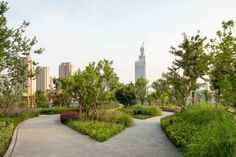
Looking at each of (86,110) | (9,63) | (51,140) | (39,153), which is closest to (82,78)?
(86,110)

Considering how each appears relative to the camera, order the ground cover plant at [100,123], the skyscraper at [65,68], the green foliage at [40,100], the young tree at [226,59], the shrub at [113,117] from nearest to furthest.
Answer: the young tree at [226,59], the ground cover plant at [100,123], the shrub at [113,117], the green foliage at [40,100], the skyscraper at [65,68]

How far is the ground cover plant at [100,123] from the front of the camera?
37.8ft

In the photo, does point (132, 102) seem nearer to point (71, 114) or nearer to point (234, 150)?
point (71, 114)

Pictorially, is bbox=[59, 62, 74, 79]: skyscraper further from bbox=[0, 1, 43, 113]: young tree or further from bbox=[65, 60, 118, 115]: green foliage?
bbox=[0, 1, 43, 113]: young tree

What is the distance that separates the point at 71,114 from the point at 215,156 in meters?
12.4

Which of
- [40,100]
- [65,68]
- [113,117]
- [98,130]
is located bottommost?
[98,130]

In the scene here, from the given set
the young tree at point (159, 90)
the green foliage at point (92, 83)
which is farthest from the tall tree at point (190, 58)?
the young tree at point (159, 90)

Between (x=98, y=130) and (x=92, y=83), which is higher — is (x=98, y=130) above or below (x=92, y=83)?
below

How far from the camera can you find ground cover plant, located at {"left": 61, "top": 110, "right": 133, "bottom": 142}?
11516 millimetres

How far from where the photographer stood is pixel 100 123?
14281mm

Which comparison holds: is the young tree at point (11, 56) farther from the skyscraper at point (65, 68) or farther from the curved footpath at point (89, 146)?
the skyscraper at point (65, 68)

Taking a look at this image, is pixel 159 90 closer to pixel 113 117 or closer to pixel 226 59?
pixel 113 117

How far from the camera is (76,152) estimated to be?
8.56 metres

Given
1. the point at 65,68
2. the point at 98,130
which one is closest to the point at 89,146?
the point at 98,130
